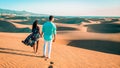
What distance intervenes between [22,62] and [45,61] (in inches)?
40.7

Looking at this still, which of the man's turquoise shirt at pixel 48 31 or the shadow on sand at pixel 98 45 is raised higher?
the man's turquoise shirt at pixel 48 31

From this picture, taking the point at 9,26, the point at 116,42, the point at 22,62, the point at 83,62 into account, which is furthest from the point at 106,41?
the point at 9,26

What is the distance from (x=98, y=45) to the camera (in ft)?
98.7

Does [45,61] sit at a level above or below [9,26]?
above

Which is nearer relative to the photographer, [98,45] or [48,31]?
[48,31]

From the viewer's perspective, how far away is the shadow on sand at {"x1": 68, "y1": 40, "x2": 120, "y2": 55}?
2854cm

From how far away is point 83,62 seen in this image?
1123 cm

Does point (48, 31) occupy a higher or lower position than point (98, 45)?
higher

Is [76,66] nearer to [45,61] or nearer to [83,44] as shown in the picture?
[45,61]

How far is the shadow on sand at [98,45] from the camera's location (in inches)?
1124

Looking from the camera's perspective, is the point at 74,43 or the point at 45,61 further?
the point at 74,43

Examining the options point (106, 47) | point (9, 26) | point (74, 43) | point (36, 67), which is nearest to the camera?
point (36, 67)

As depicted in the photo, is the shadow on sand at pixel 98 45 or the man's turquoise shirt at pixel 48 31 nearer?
the man's turquoise shirt at pixel 48 31

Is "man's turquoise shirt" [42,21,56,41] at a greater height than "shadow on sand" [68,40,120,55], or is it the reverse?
"man's turquoise shirt" [42,21,56,41]
